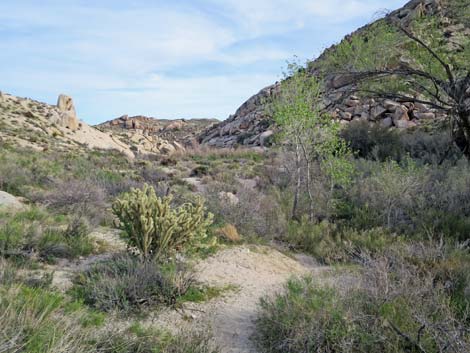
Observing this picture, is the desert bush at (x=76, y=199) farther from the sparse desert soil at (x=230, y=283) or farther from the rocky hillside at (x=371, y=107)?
the rocky hillside at (x=371, y=107)

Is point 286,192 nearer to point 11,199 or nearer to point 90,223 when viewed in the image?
point 90,223

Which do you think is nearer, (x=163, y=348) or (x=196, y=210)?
(x=163, y=348)

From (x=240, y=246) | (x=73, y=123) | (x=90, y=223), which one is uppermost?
(x=73, y=123)

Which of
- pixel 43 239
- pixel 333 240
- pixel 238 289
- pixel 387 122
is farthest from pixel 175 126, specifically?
pixel 238 289

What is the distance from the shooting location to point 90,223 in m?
8.11

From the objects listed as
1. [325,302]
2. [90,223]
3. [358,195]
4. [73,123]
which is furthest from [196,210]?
[73,123]

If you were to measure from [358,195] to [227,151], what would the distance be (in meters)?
14.4

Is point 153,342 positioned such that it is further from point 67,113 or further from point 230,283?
point 67,113

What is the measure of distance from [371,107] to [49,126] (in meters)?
25.9

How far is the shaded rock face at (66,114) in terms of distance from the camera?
3738 centimetres

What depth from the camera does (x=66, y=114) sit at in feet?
126

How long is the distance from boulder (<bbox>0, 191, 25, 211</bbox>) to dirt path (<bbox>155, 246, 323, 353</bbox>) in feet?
14.3

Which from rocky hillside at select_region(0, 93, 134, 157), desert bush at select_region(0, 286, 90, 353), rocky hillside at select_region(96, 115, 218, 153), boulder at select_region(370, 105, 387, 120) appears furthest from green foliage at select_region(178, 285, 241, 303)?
rocky hillside at select_region(96, 115, 218, 153)

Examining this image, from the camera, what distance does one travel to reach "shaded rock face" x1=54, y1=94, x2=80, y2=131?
37.4 meters
